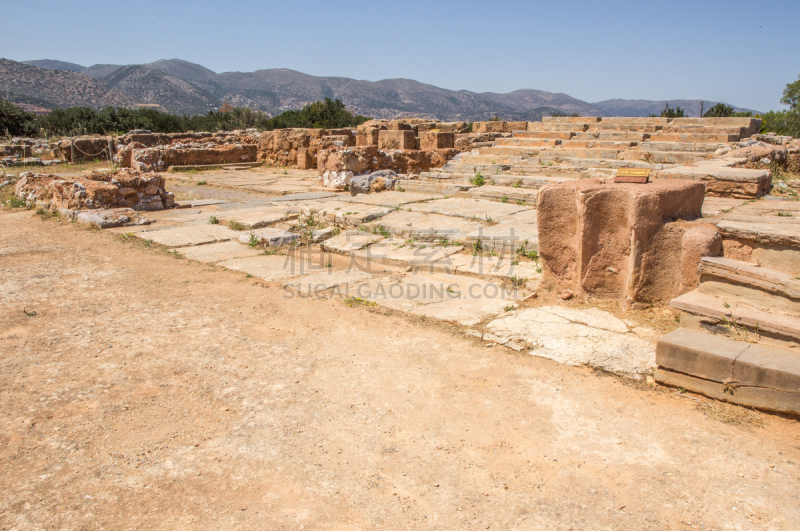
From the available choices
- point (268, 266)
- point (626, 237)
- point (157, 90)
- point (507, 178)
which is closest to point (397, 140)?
point (507, 178)

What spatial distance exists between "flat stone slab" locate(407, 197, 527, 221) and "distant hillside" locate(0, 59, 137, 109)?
64.5 metres

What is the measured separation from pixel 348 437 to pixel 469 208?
5.30 meters

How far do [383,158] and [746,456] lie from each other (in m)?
10.7

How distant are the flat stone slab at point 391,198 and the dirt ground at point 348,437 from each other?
4306 millimetres

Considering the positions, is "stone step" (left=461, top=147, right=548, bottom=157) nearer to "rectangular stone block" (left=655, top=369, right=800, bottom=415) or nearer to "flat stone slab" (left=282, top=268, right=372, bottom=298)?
"flat stone slab" (left=282, top=268, right=372, bottom=298)

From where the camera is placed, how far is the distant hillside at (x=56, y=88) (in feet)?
196

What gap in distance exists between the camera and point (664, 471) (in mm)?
2229

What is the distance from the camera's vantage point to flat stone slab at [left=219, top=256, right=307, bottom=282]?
5223 mm

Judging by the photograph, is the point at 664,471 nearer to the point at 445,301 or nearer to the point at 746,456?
the point at 746,456

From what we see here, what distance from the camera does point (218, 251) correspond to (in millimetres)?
6180

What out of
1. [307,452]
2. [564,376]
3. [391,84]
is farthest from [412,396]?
[391,84]

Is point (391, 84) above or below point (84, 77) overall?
above

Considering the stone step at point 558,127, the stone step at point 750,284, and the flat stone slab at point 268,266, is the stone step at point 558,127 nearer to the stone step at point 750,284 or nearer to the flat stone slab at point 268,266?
the flat stone slab at point 268,266

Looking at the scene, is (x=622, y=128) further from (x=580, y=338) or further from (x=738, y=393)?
(x=738, y=393)
